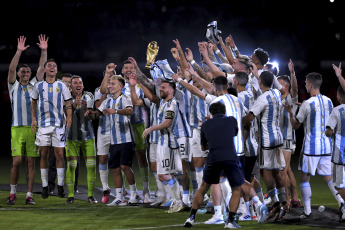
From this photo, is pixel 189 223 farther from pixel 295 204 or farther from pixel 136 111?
pixel 136 111

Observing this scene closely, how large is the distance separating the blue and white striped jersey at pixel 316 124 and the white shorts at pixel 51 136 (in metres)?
3.90

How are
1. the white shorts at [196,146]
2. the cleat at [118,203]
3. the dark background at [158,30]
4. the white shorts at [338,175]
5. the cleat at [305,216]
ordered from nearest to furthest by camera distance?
the white shorts at [338,175], the cleat at [305,216], the white shorts at [196,146], the cleat at [118,203], the dark background at [158,30]

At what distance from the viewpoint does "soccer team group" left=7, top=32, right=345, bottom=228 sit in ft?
24.7

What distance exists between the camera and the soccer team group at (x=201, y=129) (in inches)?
296

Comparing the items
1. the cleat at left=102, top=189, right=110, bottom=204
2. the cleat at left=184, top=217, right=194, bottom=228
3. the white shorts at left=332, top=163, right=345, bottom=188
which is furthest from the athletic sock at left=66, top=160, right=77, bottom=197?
the white shorts at left=332, top=163, right=345, bottom=188

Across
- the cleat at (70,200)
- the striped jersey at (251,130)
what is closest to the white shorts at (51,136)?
the cleat at (70,200)

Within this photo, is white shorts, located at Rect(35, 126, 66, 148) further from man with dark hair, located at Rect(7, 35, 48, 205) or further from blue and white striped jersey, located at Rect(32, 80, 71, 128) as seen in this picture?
man with dark hair, located at Rect(7, 35, 48, 205)

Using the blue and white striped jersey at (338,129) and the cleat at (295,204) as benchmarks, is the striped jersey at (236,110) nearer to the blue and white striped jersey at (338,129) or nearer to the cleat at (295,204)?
the blue and white striped jersey at (338,129)

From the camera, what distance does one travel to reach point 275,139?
7.94 meters

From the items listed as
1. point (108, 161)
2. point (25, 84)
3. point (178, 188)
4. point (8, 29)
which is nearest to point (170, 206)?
point (178, 188)

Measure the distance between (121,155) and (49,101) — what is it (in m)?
1.47

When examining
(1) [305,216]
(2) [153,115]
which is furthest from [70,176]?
(1) [305,216]

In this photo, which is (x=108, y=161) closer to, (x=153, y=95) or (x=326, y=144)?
(x=153, y=95)

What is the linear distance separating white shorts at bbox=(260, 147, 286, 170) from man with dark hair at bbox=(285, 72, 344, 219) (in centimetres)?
33
